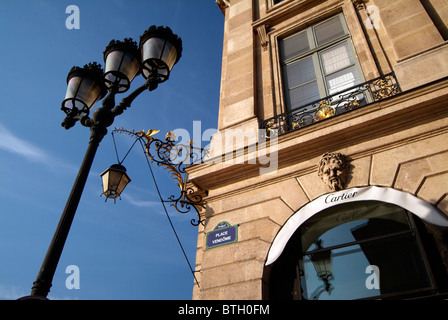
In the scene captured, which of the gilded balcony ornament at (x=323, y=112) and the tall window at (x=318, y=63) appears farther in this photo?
the tall window at (x=318, y=63)

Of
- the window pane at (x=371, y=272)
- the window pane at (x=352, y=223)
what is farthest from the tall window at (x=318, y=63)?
the window pane at (x=371, y=272)

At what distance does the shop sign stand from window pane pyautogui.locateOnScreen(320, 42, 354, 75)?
437 cm

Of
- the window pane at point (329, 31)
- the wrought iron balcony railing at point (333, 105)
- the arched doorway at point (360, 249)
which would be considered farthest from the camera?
the window pane at point (329, 31)

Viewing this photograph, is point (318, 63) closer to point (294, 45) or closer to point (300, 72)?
point (300, 72)

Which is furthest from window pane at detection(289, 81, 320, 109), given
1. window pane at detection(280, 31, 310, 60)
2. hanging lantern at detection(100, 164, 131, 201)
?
hanging lantern at detection(100, 164, 131, 201)

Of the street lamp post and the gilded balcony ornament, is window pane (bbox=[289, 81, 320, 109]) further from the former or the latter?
the street lamp post

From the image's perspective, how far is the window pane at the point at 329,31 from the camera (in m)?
7.99

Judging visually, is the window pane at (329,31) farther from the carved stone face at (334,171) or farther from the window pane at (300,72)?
the carved stone face at (334,171)

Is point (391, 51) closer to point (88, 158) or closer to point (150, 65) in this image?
point (150, 65)

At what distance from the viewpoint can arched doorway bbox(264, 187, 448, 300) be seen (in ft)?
13.4

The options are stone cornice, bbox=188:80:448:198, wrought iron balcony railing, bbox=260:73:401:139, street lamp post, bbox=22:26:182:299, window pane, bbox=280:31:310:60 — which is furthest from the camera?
window pane, bbox=280:31:310:60
